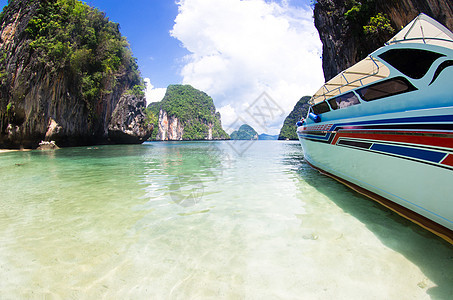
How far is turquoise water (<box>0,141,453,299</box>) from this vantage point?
1.72 m

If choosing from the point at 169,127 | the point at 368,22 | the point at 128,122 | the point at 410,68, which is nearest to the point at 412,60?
the point at 410,68

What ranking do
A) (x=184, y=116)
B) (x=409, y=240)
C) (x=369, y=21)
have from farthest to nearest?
(x=184, y=116) → (x=369, y=21) → (x=409, y=240)

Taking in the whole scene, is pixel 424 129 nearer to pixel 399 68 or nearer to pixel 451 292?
pixel 399 68

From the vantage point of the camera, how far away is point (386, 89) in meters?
3.59

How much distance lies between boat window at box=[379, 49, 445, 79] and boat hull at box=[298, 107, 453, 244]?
2.13 feet

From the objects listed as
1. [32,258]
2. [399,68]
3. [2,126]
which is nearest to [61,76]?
[2,126]

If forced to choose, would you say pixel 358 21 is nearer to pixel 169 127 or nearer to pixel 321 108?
pixel 321 108

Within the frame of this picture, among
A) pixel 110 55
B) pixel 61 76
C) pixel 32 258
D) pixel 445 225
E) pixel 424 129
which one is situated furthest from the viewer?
pixel 110 55

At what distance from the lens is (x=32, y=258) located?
2.08 meters

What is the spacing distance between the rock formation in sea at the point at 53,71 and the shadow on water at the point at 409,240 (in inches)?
1062

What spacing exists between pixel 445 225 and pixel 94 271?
12.5 ft

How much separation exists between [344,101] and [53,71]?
2737cm

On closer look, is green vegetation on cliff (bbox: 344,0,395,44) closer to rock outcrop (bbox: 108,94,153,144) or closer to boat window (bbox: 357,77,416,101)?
boat window (bbox: 357,77,416,101)

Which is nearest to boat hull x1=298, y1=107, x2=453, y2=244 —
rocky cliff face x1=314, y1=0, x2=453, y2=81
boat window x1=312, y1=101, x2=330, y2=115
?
boat window x1=312, y1=101, x2=330, y2=115
